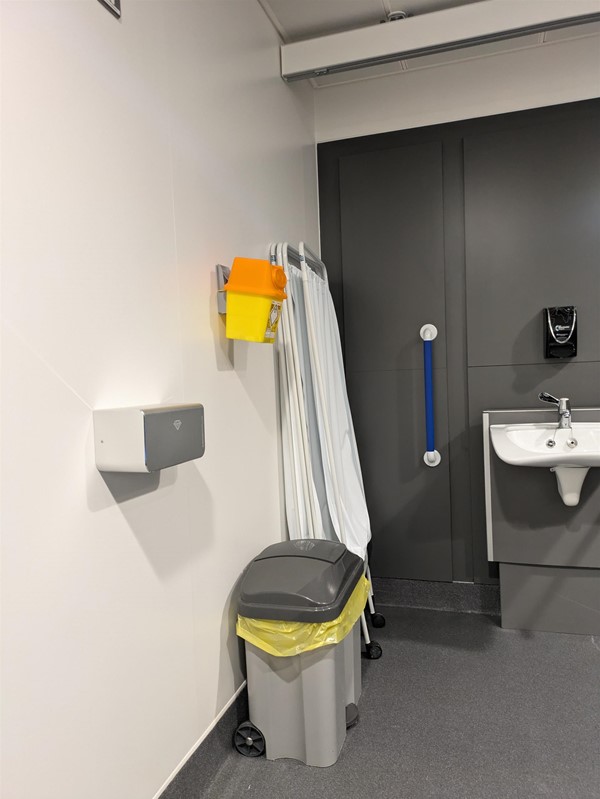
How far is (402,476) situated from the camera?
308 cm

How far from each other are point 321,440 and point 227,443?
20.7 inches

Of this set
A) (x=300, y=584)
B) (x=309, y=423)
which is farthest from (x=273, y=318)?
(x=300, y=584)

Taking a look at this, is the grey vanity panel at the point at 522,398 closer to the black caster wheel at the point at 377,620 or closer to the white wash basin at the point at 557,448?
the white wash basin at the point at 557,448

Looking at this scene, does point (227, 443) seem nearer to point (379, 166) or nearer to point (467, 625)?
point (467, 625)

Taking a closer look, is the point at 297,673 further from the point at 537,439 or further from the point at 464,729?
the point at 537,439

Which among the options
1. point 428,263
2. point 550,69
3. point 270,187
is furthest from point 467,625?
point 550,69

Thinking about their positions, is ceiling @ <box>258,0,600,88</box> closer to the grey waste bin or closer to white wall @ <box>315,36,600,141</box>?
white wall @ <box>315,36,600,141</box>

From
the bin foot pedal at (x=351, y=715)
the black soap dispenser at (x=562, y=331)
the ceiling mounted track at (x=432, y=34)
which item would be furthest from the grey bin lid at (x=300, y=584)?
the ceiling mounted track at (x=432, y=34)

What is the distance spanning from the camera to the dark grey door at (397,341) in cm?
301

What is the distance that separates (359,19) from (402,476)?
2.10 m

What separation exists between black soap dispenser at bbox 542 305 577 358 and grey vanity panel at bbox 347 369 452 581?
0.52m

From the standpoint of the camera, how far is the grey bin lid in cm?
181

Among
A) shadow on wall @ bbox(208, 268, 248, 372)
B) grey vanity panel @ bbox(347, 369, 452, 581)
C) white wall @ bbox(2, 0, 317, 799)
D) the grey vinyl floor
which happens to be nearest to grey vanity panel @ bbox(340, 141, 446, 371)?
grey vanity panel @ bbox(347, 369, 452, 581)

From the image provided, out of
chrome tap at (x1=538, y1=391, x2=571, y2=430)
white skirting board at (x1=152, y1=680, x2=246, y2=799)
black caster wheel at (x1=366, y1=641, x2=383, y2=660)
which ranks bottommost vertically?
black caster wheel at (x1=366, y1=641, x2=383, y2=660)
